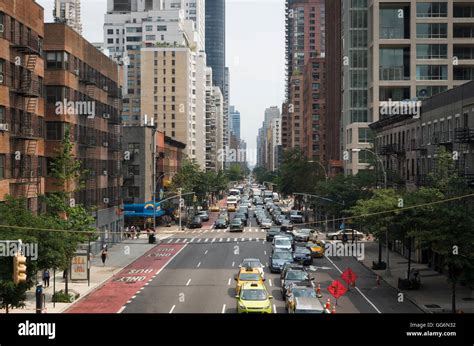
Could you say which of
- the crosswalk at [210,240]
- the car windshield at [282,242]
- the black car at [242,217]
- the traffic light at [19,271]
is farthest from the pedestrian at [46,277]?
the black car at [242,217]

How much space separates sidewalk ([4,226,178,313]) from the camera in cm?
3113

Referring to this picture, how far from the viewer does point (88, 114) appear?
57.3m

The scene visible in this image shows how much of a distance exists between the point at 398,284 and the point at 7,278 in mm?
22837

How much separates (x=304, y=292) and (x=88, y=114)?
117 ft

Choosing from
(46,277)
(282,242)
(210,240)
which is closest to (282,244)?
(282,242)

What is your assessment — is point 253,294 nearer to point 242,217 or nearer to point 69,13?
point 69,13

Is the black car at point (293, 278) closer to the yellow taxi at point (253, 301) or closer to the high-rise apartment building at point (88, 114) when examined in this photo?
the yellow taxi at point (253, 301)

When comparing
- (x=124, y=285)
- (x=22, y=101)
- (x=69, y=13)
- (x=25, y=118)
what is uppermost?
(x=69, y=13)

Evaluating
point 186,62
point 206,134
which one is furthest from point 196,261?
point 206,134

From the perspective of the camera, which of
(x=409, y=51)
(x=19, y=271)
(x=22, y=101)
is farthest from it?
(x=409, y=51)

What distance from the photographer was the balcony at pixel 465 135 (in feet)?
127

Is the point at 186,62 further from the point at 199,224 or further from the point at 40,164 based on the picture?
the point at 40,164

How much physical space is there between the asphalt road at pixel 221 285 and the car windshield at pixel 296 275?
1.21 m
